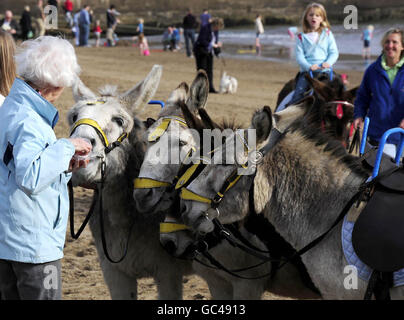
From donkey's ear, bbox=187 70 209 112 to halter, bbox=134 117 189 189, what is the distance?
0.83 ft

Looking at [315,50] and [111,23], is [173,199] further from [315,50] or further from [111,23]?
[111,23]

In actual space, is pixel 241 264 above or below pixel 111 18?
below

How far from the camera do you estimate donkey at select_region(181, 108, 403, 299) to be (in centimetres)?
303

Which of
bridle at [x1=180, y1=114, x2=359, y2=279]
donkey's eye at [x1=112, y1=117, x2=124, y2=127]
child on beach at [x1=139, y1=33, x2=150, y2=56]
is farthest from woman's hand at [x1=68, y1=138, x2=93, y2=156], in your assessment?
child on beach at [x1=139, y1=33, x2=150, y2=56]

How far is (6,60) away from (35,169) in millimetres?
1235

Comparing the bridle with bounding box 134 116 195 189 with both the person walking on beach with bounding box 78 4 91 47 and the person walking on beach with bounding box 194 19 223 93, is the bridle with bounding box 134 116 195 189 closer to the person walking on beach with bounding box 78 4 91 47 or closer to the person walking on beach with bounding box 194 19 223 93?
the person walking on beach with bounding box 194 19 223 93

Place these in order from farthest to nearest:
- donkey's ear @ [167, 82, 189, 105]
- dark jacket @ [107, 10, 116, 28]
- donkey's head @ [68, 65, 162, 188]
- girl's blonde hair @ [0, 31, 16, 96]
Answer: dark jacket @ [107, 10, 116, 28], donkey's ear @ [167, 82, 189, 105], donkey's head @ [68, 65, 162, 188], girl's blonde hair @ [0, 31, 16, 96]

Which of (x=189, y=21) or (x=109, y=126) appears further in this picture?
(x=189, y=21)

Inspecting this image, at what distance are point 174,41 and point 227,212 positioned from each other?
29.7m

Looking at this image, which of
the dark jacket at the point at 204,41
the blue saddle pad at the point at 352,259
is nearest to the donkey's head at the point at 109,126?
the blue saddle pad at the point at 352,259

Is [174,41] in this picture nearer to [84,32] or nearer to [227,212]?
[84,32]

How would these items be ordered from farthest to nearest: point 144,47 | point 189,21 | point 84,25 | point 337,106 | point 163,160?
point 84,25 → point 144,47 → point 189,21 → point 337,106 → point 163,160

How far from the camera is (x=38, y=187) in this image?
98.8 inches

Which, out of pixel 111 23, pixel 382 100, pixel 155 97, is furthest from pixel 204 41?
pixel 111 23
